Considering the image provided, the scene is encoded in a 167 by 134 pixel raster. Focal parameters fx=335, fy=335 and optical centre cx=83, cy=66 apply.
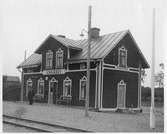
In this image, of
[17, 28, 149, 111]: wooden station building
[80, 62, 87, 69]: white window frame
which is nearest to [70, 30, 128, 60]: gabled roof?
[17, 28, 149, 111]: wooden station building

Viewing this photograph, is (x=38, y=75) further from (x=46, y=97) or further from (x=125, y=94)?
(x=125, y=94)

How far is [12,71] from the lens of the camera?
8781 millimetres

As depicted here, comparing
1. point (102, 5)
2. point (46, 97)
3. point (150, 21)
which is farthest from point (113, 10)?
point (46, 97)

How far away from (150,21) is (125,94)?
269 inches

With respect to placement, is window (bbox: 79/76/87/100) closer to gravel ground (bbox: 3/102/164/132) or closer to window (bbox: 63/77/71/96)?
window (bbox: 63/77/71/96)

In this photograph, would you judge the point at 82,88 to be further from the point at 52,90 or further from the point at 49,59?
the point at 49,59

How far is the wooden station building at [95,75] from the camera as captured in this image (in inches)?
575

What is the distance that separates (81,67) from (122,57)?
1.91m

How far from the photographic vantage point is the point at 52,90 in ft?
51.2

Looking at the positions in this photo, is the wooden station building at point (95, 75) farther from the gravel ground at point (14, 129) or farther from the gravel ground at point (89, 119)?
the gravel ground at point (14, 129)

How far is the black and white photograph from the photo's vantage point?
27.6 ft

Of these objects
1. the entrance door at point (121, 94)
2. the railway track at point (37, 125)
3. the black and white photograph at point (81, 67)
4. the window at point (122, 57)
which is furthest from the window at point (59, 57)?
the railway track at point (37, 125)

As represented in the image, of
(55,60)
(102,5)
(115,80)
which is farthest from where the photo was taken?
(55,60)

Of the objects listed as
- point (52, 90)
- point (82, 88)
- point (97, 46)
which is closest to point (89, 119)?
point (82, 88)
